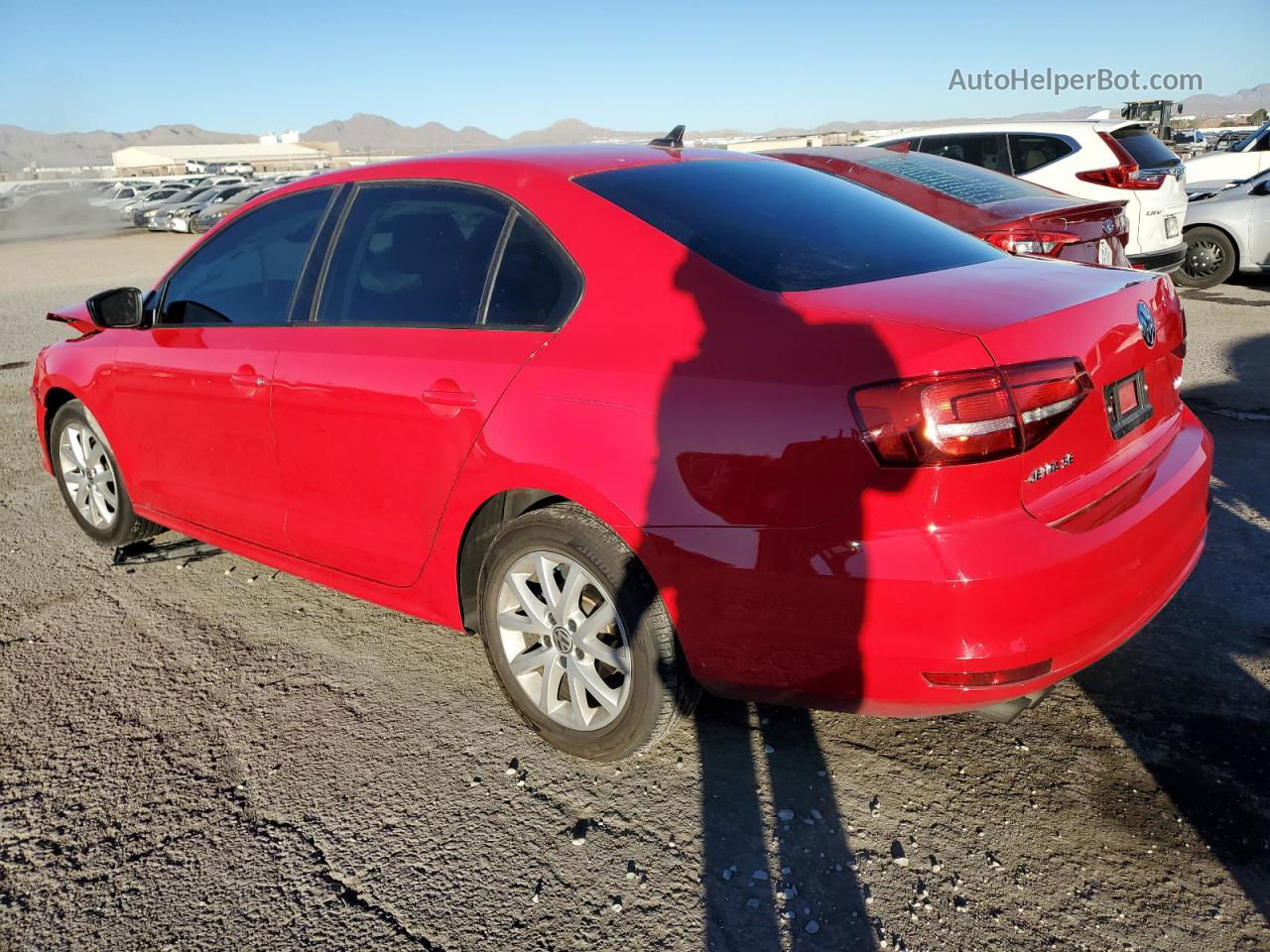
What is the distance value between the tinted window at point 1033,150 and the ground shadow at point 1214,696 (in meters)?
6.17

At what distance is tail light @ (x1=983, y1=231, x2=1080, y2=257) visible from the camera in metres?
6.10

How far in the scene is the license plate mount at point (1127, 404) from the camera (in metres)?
2.53

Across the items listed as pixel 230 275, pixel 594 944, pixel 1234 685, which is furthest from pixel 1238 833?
pixel 230 275

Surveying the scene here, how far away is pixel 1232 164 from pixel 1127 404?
1520 cm

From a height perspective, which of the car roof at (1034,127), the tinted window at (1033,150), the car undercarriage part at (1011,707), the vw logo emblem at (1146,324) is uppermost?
the car roof at (1034,127)

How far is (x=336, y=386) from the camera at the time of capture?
3.24 metres

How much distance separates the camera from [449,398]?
2.92m

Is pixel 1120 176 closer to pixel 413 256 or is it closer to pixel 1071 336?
pixel 1071 336

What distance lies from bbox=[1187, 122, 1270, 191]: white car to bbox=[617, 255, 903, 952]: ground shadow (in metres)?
15.1

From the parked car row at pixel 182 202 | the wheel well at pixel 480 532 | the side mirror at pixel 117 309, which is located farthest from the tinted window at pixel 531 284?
the parked car row at pixel 182 202

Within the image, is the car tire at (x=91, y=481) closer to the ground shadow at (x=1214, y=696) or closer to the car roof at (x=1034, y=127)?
the ground shadow at (x=1214, y=696)

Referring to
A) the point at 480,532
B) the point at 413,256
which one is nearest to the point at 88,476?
the point at 413,256

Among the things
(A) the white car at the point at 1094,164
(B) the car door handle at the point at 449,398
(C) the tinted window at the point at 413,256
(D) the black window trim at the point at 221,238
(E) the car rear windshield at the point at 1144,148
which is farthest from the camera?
(E) the car rear windshield at the point at 1144,148

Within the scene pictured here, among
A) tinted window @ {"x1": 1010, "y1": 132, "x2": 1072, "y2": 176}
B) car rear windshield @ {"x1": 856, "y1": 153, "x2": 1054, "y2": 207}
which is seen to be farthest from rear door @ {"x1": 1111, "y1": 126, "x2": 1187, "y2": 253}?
car rear windshield @ {"x1": 856, "y1": 153, "x2": 1054, "y2": 207}
